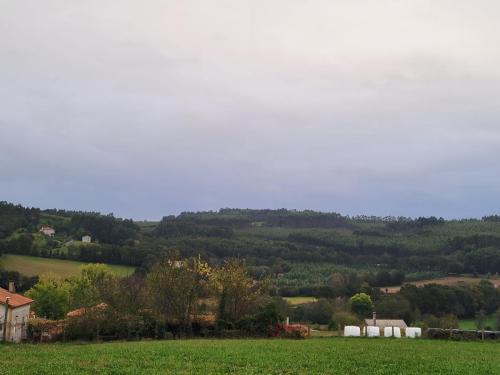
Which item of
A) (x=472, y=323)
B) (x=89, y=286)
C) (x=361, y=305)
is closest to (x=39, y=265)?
(x=89, y=286)

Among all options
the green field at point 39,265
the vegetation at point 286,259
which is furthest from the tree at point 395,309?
the green field at point 39,265

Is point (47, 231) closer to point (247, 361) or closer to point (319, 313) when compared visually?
point (319, 313)

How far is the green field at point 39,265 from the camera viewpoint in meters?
→ 94.3

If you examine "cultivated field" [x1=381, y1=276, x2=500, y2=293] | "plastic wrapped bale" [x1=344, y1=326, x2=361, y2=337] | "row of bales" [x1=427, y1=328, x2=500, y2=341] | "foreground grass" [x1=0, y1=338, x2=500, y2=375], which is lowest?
"plastic wrapped bale" [x1=344, y1=326, x2=361, y2=337]

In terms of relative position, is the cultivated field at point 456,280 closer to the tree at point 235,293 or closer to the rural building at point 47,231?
the tree at point 235,293

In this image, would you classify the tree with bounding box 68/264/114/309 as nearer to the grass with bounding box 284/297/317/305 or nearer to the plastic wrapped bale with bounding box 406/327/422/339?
the plastic wrapped bale with bounding box 406/327/422/339

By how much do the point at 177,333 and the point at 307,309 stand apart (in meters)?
38.1

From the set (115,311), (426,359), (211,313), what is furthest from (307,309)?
(426,359)

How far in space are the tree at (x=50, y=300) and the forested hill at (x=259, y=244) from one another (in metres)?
30.0

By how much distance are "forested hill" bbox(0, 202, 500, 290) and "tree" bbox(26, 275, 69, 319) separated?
1183 inches

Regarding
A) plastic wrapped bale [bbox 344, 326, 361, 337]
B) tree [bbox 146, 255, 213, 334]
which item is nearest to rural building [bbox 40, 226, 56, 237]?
tree [bbox 146, 255, 213, 334]

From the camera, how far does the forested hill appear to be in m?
113

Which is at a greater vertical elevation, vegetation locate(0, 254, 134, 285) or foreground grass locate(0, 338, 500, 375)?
vegetation locate(0, 254, 134, 285)

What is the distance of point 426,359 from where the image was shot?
2914 cm
